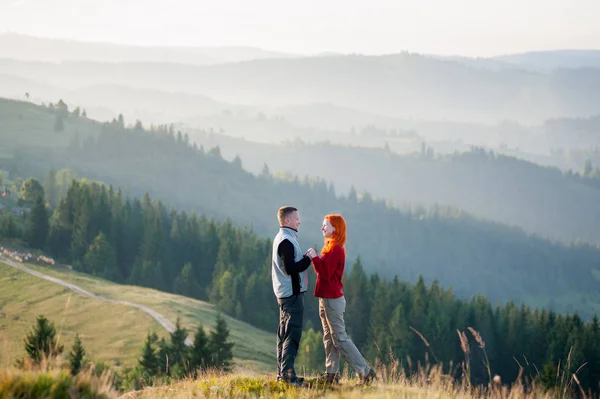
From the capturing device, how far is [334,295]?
1442 centimetres

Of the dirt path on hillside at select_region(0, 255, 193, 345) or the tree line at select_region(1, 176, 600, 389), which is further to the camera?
the tree line at select_region(1, 176, 600, 389)

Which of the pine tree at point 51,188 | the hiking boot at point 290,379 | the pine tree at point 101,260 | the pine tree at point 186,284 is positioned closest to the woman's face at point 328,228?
the hiking boot at point 290,379

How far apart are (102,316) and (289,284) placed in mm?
59702

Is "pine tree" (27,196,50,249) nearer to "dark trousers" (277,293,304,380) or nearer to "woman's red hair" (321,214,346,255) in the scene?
"dark trousers" (277,293,304,380)

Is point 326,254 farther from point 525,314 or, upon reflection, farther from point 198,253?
point 198,253

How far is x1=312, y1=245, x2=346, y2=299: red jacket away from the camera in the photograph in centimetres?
1430

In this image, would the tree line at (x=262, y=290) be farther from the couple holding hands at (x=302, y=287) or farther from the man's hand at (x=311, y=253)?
the man's hand at (x=311, y=253)

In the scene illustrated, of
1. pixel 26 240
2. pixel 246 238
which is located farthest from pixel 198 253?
pixel 26 240

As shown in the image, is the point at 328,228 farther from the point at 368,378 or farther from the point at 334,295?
the point at 368,378

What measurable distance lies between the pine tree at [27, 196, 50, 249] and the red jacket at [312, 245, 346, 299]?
339ft

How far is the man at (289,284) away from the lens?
1415 centimetres

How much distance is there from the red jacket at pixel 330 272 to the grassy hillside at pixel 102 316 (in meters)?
44.4

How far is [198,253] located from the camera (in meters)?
Answer: 134

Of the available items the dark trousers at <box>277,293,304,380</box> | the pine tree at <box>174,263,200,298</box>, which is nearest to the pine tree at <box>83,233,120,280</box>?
the pine tree at <box>174,263,200,298</box>
